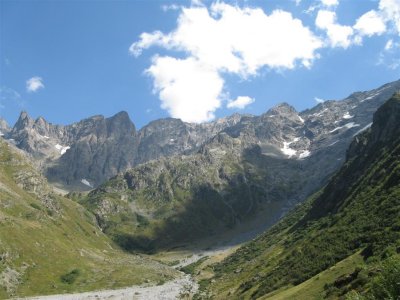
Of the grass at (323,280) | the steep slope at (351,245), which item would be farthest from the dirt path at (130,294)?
the grass at (323,280)

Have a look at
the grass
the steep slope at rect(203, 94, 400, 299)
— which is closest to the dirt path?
the steep slope at rect(203, 94, 400, 299)

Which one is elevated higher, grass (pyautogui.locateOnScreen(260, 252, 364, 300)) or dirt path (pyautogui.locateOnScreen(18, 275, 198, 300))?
dirt path (pyautogui.locateOnScreen(18, 275, 198, 300))

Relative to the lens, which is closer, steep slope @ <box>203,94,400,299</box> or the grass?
steep slope @ <box>203,94,400,299</box>

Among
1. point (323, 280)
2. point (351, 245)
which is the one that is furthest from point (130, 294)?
point (323, 280)

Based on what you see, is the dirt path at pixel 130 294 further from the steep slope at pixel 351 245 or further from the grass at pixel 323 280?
the grass at pixel 323 280

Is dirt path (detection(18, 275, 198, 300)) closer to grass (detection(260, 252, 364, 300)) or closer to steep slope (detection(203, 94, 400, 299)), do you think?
steep slope (detection(203, 94, 400, 299))

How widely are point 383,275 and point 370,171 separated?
118637 mm

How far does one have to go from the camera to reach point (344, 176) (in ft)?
Result: 646

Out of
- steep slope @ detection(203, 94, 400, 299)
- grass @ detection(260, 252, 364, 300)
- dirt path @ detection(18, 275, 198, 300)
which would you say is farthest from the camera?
dirt path @ detection(18, 275, 198, 300)

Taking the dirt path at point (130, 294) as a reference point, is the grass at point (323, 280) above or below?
below

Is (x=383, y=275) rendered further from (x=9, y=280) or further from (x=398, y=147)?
(x=9, y=280)

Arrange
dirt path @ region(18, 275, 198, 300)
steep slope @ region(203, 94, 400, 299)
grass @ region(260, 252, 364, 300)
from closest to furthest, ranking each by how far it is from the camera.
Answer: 1. steep slope @ region(203, 94, 400, 299)
2. grass @ region(260, 252, 364, 300)
3. dirt path @ region(18, 275, 198, 300)

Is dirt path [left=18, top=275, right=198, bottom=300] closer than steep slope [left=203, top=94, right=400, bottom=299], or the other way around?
steep slope [left=203, top=94, right=400, bottom=299]

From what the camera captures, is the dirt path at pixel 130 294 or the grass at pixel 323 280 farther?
the dirt path at pixel 130 294
